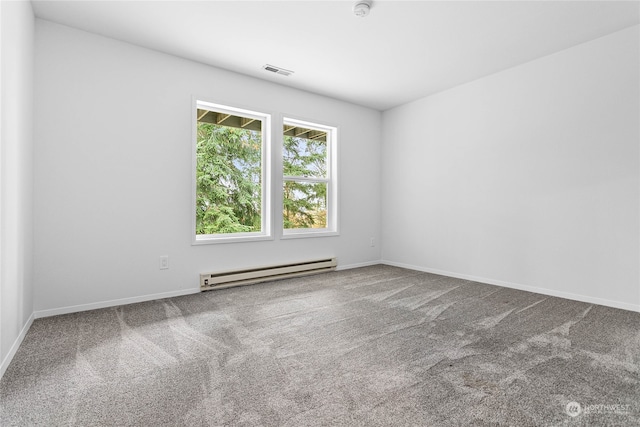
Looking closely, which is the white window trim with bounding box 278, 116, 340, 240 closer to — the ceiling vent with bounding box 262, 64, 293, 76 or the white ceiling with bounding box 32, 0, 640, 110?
the ceiling vent with bounding box 262, 64, 293, 76

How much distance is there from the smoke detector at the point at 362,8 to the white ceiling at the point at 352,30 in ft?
0.17

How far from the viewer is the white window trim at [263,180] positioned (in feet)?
11.4

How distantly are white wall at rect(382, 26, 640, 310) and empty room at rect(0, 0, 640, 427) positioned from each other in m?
0.02

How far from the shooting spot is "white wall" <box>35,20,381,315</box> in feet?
8.96

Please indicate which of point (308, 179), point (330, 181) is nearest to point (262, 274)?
point (308, 179)

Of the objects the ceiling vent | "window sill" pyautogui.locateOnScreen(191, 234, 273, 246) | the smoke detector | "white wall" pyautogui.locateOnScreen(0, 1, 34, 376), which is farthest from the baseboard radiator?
the smoke detector

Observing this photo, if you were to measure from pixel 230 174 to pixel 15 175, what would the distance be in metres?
2.06

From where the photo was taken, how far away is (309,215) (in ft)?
15.2

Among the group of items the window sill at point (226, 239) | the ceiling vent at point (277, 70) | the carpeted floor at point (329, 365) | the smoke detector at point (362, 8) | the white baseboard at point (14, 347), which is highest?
the ceiling vent at point (277, 70)

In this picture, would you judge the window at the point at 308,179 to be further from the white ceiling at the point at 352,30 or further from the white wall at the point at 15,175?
the white wall at the point at 15,175

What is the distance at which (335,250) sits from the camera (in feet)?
15.5

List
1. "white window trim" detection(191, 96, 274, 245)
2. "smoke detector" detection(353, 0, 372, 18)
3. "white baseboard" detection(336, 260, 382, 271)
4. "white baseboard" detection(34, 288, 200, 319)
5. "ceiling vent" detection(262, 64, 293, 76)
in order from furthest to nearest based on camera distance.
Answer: "white baseboard" detection(336, 260, 382, 271) → "ceiling vent" detection(262, 64, 293, 76) → "white window trim" detection(191, 96, 274, 245) → "white baseboard" detection(34, 288, 200, 319) → "smoke detector" detection(353, 0, 372, 18)

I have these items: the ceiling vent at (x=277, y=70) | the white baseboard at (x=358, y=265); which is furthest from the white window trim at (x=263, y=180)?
the white baseboard at (x=358, y=265)

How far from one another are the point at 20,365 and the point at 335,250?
3.52m
